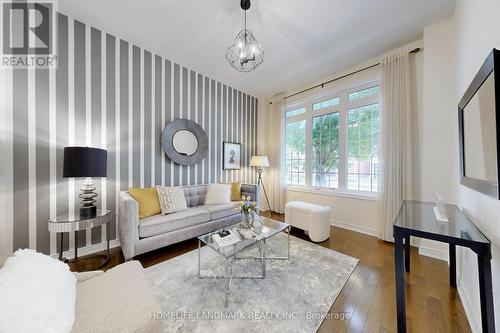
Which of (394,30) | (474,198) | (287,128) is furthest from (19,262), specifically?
(287,128)

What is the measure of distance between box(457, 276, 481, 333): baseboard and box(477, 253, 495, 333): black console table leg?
15.3 inches

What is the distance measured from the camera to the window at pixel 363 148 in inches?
124

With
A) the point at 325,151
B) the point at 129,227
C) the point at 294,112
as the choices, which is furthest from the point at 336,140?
the point at 129,227

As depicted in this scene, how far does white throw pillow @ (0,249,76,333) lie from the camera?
2.13 feet

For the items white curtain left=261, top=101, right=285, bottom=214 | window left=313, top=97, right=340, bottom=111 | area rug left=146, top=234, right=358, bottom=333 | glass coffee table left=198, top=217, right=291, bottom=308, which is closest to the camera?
area rug left=146, top=234, right=358, bottom=333

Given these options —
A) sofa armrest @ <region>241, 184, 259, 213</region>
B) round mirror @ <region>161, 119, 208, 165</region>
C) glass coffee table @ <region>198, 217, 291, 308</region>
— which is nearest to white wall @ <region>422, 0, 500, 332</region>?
glass coffee table @ <region>198, 217, 291, 308</region>

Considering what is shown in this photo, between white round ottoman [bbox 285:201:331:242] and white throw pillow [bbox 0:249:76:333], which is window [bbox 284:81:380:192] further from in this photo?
white throw pillow [bbox 0:249:76:333]

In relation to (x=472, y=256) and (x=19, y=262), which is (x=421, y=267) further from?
(x=19, y=262)

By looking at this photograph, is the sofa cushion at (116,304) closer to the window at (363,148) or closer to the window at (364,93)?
the window at (363,148)

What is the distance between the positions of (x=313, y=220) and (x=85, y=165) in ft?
9.74

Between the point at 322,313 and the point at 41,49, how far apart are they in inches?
156

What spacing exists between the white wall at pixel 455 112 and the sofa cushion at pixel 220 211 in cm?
260

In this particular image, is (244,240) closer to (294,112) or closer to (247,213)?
(247,213)

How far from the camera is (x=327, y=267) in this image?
211 cm
